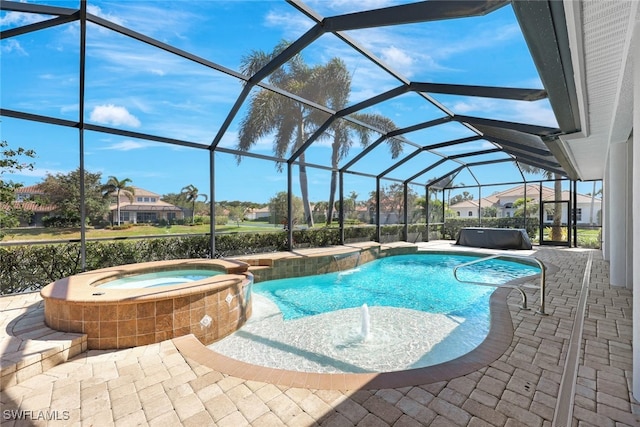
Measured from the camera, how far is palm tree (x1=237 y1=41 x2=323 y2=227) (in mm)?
5527

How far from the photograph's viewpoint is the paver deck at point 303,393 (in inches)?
81.9

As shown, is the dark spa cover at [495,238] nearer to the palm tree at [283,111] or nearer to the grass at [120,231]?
the palm tree at [283,111]

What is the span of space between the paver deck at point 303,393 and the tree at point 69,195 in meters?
2.96

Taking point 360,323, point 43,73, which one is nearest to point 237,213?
point 43,73

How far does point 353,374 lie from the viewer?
102 inches

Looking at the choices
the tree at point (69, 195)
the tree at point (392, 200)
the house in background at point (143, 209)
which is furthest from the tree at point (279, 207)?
the tree at point (69, 195)

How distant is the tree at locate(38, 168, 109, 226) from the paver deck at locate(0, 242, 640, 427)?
296 cm

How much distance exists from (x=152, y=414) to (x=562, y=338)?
4.19 m

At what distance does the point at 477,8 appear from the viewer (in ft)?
10.1

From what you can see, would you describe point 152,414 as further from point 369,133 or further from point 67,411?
point 369,133

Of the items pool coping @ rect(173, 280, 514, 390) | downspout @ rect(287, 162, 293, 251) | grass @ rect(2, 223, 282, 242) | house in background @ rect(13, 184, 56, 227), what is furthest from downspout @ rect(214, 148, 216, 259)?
pool coping @ rect(173, 280, 514, 390)

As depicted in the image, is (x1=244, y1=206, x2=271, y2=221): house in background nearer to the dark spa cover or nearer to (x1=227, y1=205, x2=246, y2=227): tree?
(x1=227, y1=205, x2=246, y2=227): tree

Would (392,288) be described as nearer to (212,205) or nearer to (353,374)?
(353,374)

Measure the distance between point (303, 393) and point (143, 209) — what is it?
6.21m
